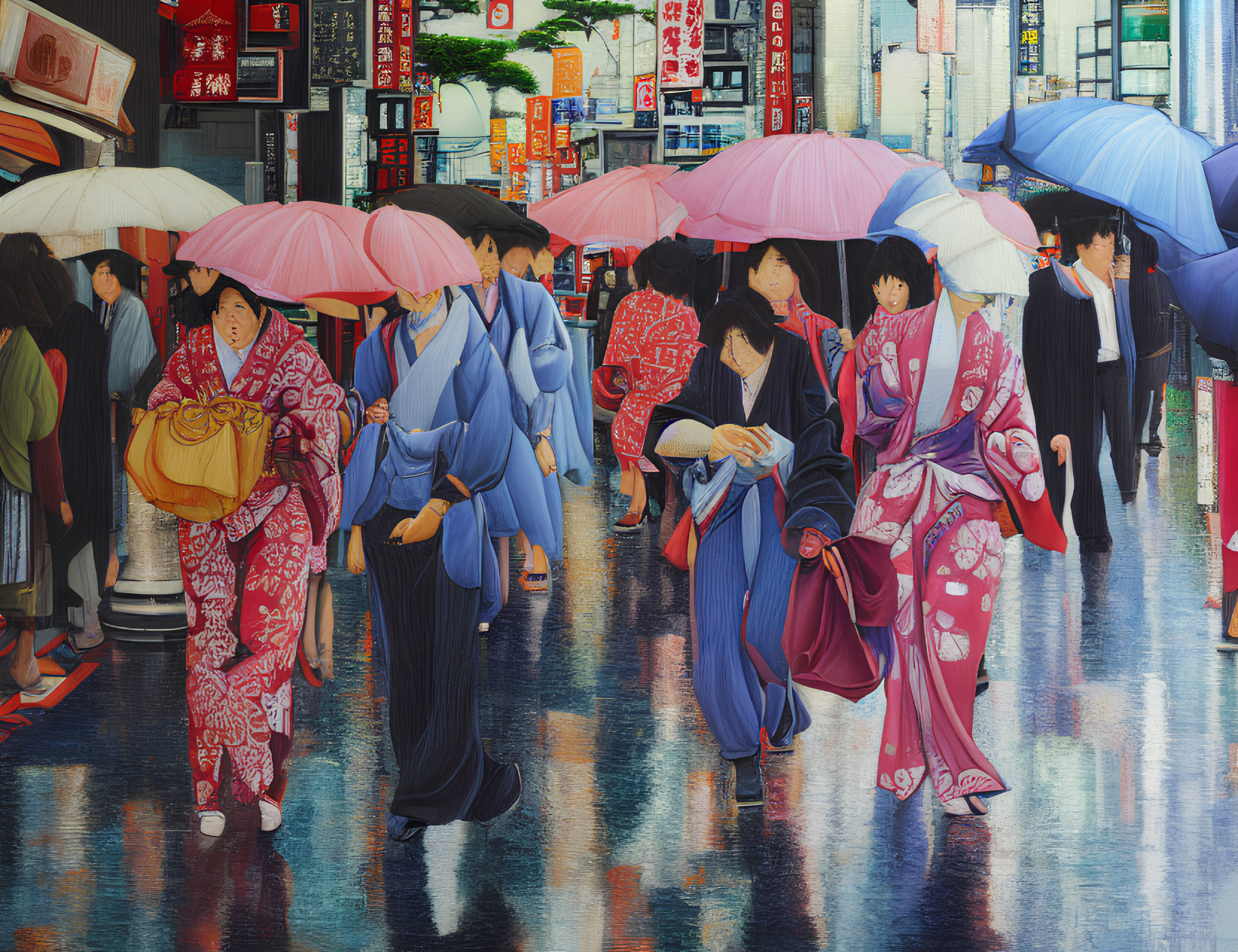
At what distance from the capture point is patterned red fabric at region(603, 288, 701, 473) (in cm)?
789

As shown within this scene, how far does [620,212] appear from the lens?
6660mm

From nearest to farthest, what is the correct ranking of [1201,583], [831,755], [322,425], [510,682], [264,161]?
[322,425]
[831,755]
[510,682]
[1201,583]
[264,161]

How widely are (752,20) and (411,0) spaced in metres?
5.47

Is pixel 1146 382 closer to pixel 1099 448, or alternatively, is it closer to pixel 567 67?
pixel 1099 448

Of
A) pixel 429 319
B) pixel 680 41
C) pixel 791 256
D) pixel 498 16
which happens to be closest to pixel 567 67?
pixel 498 16

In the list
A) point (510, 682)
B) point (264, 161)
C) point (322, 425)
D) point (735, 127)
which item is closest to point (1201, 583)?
point (510, 682)

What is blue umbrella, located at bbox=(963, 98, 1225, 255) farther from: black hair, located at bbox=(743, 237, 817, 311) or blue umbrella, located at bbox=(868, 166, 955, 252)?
black hair, located at bbox=(743, 237, 817, 311)

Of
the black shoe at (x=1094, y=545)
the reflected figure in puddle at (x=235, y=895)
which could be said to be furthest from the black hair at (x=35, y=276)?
the black shoe at (x=1094, y=545)

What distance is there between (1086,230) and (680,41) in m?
10.0

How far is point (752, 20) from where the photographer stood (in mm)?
18000

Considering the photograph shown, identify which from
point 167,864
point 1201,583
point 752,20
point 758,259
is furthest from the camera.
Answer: point 752,20

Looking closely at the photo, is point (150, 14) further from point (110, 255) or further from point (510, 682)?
point (510, 682)

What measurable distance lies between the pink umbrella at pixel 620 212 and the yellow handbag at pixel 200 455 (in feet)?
7.96

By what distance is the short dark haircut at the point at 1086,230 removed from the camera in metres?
6.43
